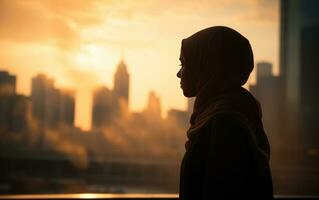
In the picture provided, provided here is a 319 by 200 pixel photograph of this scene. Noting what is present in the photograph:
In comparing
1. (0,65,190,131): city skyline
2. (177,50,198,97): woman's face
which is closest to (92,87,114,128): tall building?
(0,65,190,131): city skyline

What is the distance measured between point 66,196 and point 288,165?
500 inches

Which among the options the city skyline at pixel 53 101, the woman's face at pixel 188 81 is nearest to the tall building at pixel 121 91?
the city skyline at pixel 53 101

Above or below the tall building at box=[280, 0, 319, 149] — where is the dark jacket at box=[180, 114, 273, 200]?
below

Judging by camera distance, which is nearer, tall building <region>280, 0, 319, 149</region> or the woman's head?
the woman's head

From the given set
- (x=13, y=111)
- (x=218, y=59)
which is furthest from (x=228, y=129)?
(x=13, y=111)

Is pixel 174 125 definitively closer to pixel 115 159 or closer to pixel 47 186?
pixel 47 186

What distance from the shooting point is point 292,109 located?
60.8 feet

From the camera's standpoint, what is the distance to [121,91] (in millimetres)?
21531

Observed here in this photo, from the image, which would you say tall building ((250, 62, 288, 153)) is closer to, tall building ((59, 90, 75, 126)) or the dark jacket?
tall building ((59, 90, 75, 126))

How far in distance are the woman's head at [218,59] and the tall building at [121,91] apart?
17.4m

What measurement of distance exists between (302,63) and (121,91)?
8.88 metres

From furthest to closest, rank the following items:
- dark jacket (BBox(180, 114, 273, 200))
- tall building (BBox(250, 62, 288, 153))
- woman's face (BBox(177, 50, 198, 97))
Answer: tall building (BBox(250, 62, 288, 153)) → woman's face (BBox(177, 50, 198, 97)) → dark jacket (BBox(180, 114, 273, 200))

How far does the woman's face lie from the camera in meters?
0.76

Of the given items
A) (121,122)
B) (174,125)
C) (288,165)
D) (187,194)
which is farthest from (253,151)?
(121,122)
